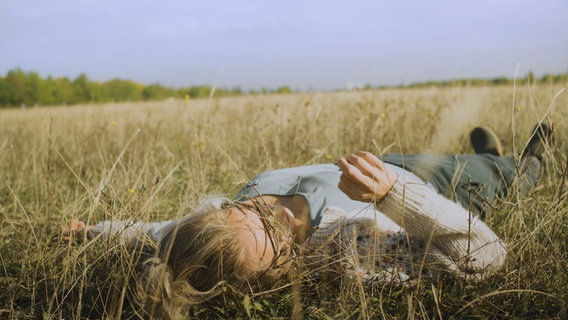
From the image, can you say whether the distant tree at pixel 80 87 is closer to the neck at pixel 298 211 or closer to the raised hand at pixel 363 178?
the neck at pixel 298 211

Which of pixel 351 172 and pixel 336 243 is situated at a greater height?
pixel 351 172

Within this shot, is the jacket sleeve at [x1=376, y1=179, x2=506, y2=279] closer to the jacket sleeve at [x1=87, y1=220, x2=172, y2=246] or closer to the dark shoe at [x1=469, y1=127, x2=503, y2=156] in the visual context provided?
the jacket sleeve at [x1=87, y1=220, x2=172, y2=246]

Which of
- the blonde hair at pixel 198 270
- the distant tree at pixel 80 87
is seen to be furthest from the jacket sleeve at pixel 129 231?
the distant tree at pixel 80 87

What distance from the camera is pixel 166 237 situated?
1.84 m

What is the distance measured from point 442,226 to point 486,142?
175 cm

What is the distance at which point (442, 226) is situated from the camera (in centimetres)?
171

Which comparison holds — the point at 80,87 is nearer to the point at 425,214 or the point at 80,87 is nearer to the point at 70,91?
the point at 70,91

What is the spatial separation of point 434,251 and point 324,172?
0.81 metres

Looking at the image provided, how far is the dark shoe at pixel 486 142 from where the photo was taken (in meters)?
3.22

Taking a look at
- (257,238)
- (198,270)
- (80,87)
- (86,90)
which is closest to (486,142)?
(257,238)

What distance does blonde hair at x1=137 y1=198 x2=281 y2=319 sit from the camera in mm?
1583

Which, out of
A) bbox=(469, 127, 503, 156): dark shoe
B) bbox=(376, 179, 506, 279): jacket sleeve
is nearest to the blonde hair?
bbox=(376, 179, 506, 279): jacket sleeve

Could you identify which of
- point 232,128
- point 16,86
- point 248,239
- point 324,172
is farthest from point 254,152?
point 16,86

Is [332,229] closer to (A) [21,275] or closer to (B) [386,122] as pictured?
(A) [21,275]
